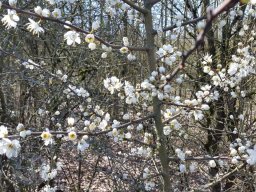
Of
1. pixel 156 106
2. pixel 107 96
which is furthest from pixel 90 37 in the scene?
pixel 107 96

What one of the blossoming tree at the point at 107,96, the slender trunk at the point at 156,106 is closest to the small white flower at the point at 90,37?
the slender trunk at the point at 156,106

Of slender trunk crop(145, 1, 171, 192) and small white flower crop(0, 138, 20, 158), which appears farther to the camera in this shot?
slender trunk crop(145, 1, 171, 192)

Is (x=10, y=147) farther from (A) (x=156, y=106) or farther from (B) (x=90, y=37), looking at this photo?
(A) (x=156, y=106)

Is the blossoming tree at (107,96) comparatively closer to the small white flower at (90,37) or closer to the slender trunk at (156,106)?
the slender trunk at (156,106)

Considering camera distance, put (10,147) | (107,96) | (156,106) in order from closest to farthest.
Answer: (10,147)
(156,106)
(107,96)

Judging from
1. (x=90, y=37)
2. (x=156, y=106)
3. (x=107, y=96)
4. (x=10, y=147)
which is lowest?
(x=10, y=147)

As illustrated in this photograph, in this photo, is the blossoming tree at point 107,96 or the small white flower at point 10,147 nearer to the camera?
the small white flower at point 10,147

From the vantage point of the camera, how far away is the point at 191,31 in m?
5.98

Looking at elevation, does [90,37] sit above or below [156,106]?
above

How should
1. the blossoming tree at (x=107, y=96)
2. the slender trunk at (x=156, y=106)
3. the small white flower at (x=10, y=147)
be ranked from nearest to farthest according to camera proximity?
1. the small white flower at (x=10, y=147)
2. the slender trunk at (x=156, y=106)
3. the blossoming tree at (x=107, y=96)

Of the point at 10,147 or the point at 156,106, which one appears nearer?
the point at 10,147

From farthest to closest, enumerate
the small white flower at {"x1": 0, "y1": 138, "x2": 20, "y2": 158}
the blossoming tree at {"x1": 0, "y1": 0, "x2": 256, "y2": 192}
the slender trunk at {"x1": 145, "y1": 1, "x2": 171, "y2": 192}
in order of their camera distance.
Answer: the blossoming tree at {"x1": 0, "y1": 0, "x2": 256, "y2": 192}, the slender trunk at {"x1": 145, "y1": 1, "x2": 171, "y2": 192}, the small white flower at {"x1": 0, "y1": 138, "x2": 20, "y2": 158}

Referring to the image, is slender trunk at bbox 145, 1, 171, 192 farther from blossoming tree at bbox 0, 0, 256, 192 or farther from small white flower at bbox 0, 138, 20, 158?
small white flower at bbox 0, 138, 20, 158

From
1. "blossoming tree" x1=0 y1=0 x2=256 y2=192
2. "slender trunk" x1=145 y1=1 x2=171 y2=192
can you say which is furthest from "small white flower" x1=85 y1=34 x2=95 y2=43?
"blossoming tree" x1=0 y1=0 x2=256 y2=192
